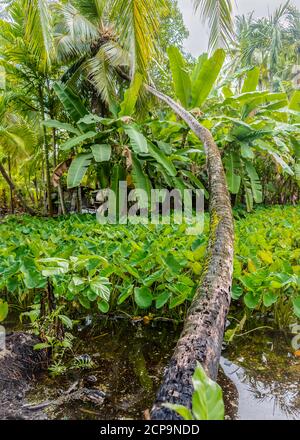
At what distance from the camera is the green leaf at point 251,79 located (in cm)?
555

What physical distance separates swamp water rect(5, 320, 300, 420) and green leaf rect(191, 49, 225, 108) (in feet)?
12.7

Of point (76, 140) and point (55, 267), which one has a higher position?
point (76, 140)

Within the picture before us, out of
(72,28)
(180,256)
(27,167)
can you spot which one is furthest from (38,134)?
(180,256)

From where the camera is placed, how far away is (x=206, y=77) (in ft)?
16.8

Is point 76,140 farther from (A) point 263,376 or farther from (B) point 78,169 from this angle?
(A) point 263,376

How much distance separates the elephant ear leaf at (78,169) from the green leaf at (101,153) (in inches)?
8.0

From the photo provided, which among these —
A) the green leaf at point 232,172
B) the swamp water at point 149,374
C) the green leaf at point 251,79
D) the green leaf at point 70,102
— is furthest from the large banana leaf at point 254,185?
the swamp water at point 149,374

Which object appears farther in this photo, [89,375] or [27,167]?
[27,167]

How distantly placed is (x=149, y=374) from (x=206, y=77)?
4586 millimetres

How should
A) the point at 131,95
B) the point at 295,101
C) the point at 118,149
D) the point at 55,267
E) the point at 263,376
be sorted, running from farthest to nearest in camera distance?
the point at 295,101 < the point at 118,149 < the point at 131,95 < the point at 263,376 < the point at 55,267

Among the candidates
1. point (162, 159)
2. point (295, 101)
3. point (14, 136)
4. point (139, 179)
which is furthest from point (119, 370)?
point (295, 101)

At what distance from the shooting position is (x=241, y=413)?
1290mm

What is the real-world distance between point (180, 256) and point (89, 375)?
89 cm
